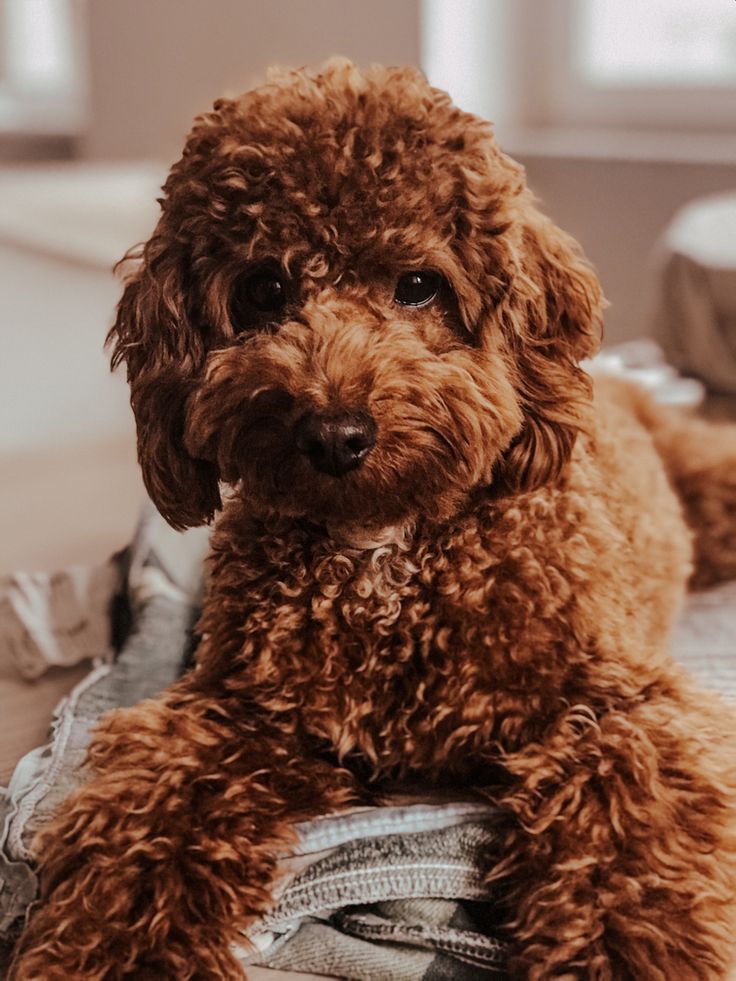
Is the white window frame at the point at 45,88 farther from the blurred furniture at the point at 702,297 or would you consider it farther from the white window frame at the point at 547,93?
the blurred furniture at the point at 702,297

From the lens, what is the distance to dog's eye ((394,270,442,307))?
4.02ft

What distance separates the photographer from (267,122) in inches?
47.4

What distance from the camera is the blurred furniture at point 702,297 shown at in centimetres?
252

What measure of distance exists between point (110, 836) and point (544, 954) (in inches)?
18.0

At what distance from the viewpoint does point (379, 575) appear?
1277 mm

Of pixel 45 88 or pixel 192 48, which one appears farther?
pixel 45 88

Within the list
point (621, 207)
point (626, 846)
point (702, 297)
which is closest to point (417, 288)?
point (626, 846)

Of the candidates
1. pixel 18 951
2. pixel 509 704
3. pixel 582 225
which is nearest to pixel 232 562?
pixel 509 704

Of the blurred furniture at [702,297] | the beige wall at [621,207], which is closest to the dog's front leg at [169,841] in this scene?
the blurred furniture at [702,297]

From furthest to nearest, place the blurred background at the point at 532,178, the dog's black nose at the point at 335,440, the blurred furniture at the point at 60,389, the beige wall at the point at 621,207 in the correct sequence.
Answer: the beige wall at the point at 621,207
the blurred background at the point at 532,178
the blurred furniture at the point at 60,389
the dog's black nose at the point at 335,440

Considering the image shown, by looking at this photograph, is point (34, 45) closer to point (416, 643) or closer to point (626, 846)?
point (416, 643)

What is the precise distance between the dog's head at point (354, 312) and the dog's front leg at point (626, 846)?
29 centimetres

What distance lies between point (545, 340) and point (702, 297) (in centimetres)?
139

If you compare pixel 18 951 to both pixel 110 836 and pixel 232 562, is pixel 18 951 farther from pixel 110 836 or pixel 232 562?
pixel 232 562
